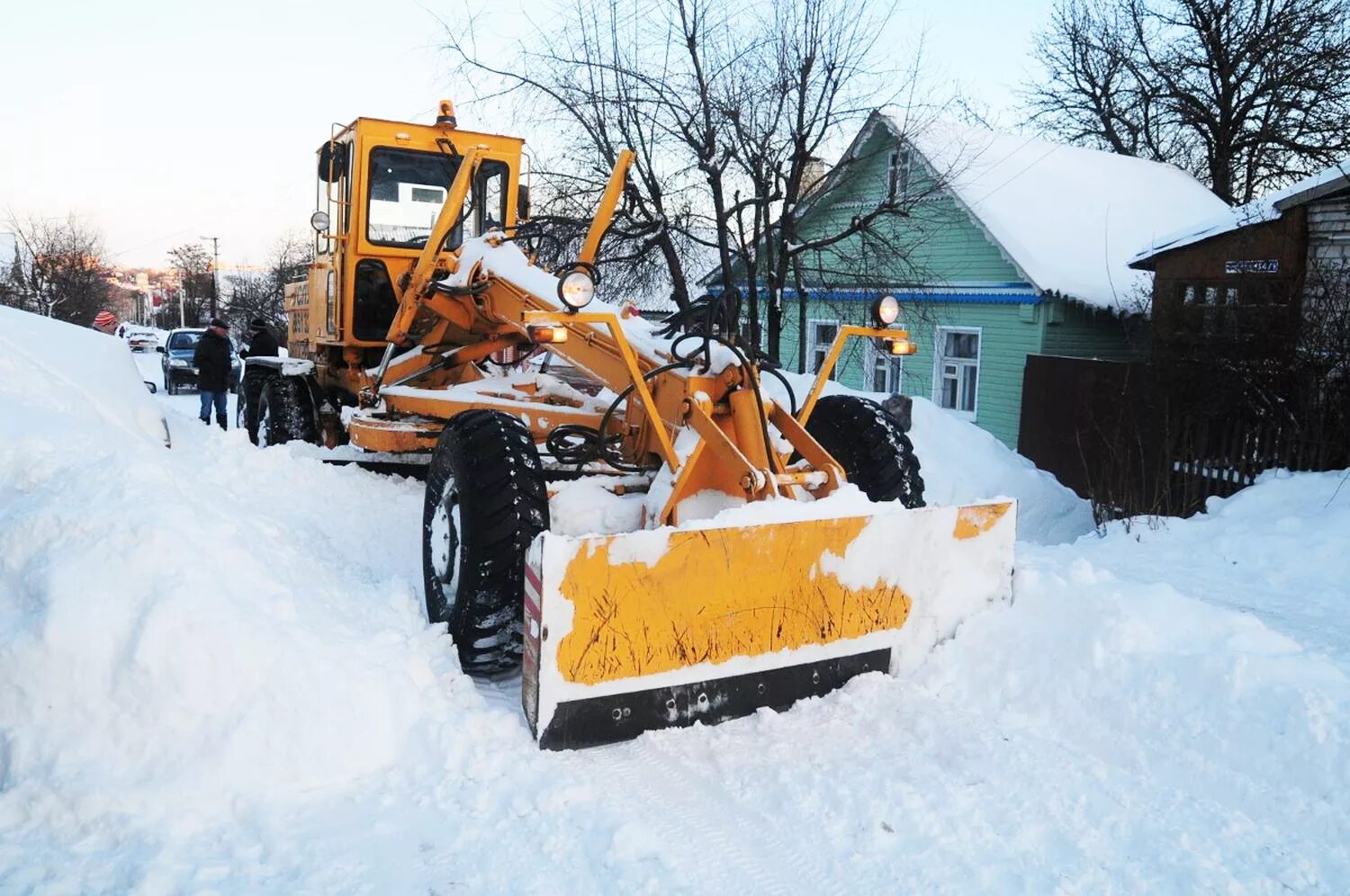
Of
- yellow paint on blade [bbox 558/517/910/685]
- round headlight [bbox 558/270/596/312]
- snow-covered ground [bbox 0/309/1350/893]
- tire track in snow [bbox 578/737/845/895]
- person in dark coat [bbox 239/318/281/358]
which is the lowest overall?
tire track in snow [bbox 578/737/845/895]

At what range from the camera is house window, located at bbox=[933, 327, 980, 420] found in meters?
17.7

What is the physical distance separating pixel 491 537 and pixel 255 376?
23.4 ft

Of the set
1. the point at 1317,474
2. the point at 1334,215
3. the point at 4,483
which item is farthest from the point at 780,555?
the point at 1334,215

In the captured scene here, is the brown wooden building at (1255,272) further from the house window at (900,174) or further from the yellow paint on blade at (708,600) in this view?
the yellow paint on blade at (708,600)

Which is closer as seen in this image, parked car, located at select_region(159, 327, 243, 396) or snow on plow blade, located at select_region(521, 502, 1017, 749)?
snow on plow blade, located at select_region(521, 502, 1017, 749)

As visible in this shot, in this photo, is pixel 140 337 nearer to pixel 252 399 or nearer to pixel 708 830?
pixel 252 399

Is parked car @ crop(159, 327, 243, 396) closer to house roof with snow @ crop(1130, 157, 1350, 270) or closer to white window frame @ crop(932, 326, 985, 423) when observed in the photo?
white window frame @ crop(932, 326, 985, 423)

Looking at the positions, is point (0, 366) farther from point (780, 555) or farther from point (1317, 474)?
point (1317, 474)

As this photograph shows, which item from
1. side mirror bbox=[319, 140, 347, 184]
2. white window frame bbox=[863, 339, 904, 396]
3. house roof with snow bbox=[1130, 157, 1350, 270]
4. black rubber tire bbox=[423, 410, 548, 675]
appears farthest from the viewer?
white window frame bbox=[863, 339, 904, 396]

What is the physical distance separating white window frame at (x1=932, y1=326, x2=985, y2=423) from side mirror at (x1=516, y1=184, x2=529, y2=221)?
997 cm

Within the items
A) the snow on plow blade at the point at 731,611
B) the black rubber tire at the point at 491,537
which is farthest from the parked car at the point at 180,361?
the snow on plow blade at the point at 731,611

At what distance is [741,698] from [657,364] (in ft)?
5.70

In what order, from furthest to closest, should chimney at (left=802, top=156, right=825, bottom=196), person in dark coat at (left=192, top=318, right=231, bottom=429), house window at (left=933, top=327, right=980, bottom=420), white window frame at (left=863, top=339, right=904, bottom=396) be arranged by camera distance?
1. white window frame at (left=863, top=339, right=904, bottom=396)
2. house window at (left=933, top=327, right=980, bottom=420)
3. chimney at (left=802, top=156, right=825, bottom=196)
4. person in dark coat at (left=192, top=318, right=231, bottom=429)

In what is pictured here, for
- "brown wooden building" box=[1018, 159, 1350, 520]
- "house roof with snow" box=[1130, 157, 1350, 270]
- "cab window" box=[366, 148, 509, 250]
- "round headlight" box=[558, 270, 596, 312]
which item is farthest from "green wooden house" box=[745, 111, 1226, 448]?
"round headlight" box=[558, 270, 596, 312]
